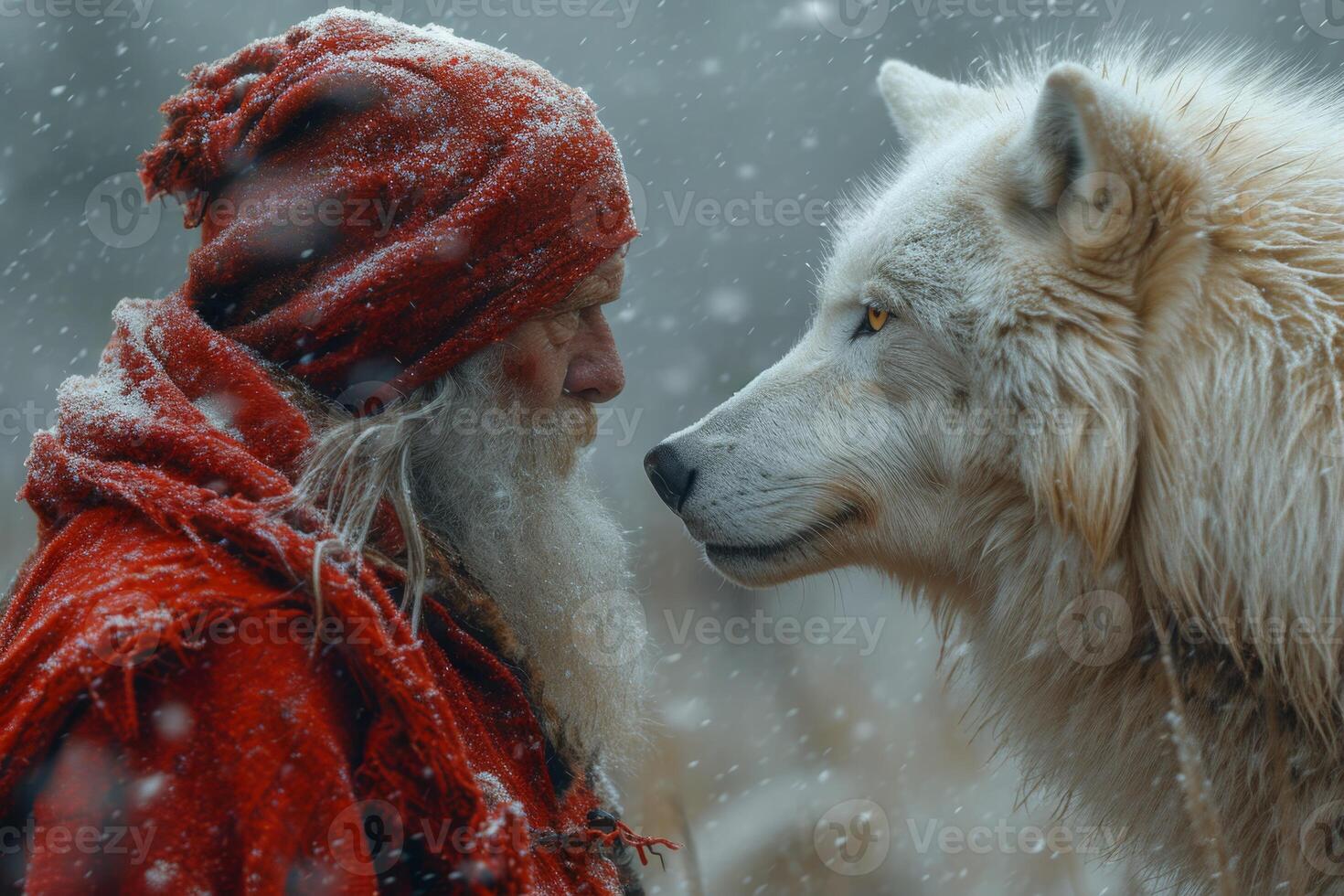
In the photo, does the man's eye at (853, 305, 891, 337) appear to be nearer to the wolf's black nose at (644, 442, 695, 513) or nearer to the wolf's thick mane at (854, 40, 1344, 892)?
the wolf's thick mane at (854, 40, 1344, 892)

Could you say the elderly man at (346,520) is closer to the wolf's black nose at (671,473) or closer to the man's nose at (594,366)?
the man's nose at (594,366)

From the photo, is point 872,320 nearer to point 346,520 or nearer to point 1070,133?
point 1070,133

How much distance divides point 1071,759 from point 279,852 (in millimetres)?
1731

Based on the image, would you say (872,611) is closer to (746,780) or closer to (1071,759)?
(746,780)

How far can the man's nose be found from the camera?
2.39 meters

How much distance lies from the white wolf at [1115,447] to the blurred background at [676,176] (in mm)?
4000

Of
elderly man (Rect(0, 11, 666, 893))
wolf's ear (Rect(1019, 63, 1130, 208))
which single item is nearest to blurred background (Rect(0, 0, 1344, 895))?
elderly man (Rect(0, 11, 666, 893))

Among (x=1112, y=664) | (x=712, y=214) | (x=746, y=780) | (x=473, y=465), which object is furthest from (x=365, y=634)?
(x=712, y=214)

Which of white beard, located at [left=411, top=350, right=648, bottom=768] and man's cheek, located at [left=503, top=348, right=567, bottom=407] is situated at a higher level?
man's cheek, located at [left=503, top=348, right=567, bottom=407]

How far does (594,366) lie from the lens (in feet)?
7.84

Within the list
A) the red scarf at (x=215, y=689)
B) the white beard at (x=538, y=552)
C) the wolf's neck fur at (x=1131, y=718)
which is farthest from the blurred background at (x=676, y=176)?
the red scarf at (x=215, y=689)

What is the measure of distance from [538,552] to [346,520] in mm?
618

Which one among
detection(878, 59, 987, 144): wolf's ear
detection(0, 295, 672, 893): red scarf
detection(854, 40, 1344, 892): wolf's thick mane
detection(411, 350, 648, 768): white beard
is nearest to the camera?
detection(0, 295, 672, 893): red scarf

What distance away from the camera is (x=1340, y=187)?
1.88 meters
